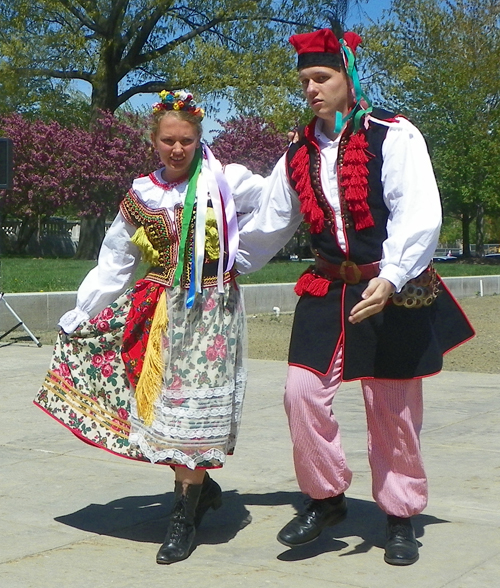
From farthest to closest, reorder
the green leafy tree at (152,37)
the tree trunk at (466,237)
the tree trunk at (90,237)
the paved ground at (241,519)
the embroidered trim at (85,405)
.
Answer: the tree trunk at (466,237) < the tree trunk at (90,237) < the green leafy tree at (152,37) < the embroidered trim at (85,405) < the paved ground at (241,519)

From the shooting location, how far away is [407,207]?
3527 millimetres

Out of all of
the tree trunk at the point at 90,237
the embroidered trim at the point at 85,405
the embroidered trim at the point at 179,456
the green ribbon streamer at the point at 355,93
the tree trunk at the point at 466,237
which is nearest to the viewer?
the green ribbon streamer at the point at 355,93

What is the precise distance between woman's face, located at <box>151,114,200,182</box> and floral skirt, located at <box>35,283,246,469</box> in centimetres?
50

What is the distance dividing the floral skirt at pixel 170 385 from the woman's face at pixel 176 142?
500 millimetres

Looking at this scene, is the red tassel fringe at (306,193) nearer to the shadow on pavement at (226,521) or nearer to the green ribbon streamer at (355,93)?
the green ribbon streamer at (355,93)

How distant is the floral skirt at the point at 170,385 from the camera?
3.90 meters

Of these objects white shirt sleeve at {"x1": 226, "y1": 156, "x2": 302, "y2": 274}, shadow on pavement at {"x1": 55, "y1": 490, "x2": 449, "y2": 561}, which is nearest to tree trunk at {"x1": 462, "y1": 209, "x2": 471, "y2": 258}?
shadow on pavement at {"x1": 55, "y1": 490, "x2": 449, "y2": 561}

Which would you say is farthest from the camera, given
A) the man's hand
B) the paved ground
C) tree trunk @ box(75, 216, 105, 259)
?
tree trunk @ box(75, 216, 105, 259)

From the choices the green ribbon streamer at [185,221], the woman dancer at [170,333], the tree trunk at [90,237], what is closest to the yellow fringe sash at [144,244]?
the woman dancer at [170,333]

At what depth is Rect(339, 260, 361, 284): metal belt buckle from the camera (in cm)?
375

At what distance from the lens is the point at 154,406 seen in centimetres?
395

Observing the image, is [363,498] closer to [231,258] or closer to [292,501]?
[292,501]

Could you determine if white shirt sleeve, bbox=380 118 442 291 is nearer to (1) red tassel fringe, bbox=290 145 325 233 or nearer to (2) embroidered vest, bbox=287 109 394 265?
(2) embroidered vest, bbox=287 109 394 265

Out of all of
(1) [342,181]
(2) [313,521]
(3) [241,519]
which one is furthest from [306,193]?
(3) [241,519]
